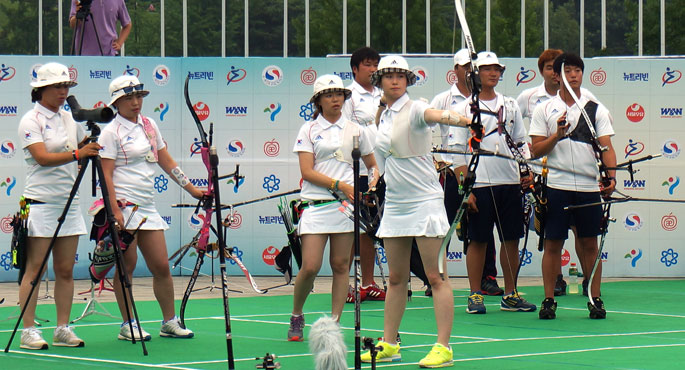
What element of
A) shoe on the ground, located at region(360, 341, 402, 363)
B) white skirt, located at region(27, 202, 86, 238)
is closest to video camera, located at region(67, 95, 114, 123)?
white skirt, located at region(27, 202, 86, 238)

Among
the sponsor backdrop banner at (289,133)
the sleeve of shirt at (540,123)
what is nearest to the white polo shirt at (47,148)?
the sleeve of shirt at (540,123)

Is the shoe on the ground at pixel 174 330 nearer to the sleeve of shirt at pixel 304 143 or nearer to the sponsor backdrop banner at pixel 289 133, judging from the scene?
the sleeve of shirt at pixel 304 143

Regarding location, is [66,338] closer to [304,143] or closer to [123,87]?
[123,87]

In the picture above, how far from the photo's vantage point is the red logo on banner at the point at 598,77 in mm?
14234

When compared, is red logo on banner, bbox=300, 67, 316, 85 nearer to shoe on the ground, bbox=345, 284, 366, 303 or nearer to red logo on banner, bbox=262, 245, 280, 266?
red logo on banner, bbox=262, 245, 280, 266

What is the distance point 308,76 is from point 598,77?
332 cm

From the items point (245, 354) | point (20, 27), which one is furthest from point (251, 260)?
point (20, 27)

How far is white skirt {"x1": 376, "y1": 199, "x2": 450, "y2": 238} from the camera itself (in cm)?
802

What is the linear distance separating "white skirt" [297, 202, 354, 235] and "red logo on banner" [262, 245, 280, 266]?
510 centimetres

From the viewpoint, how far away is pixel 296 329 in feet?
30.8

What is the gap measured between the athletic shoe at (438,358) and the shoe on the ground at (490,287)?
4.64 meters

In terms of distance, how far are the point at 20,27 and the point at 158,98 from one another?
1378 centimetres

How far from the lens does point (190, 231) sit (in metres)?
14.2

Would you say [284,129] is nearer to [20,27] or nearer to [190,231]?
[190,231]
